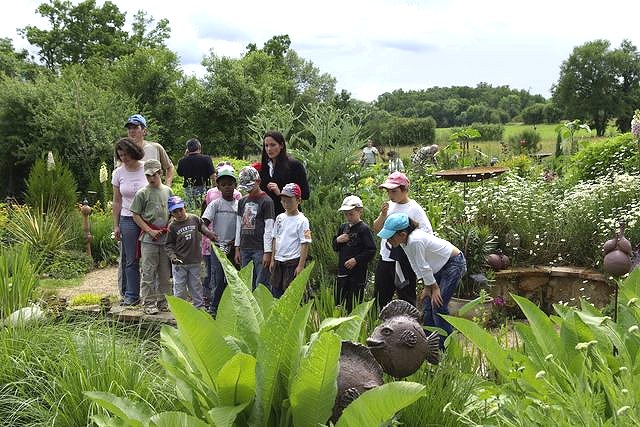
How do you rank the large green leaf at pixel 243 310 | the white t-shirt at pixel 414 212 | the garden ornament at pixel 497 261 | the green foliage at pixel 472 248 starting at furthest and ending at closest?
the green foliage at pixel 472 248 < the garden ornament at pixel 497 261 < the white t-shirt at pixel 414 212 < the large green leaf at pixel 243 310

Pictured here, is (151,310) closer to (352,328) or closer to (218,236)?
(218,236)

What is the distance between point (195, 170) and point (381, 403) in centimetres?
643

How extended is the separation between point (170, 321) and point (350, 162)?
2.99 meters

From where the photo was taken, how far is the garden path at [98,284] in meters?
7.74

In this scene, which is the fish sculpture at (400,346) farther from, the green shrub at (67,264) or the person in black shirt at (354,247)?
the green shrub at (67,264)

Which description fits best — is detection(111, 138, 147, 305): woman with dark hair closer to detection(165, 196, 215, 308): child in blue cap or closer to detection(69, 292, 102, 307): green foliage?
detection(165, 196, 215, 308): child in blue cap

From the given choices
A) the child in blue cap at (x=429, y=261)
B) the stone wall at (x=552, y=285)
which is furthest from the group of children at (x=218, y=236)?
the stone wall at (x=552, y=285)

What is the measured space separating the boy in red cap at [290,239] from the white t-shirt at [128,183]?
1.41 metres

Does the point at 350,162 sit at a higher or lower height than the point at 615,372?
higher

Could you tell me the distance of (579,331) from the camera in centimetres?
241

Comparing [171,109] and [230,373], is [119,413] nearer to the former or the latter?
[230,373]

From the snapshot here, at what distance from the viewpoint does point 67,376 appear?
3.04 meters

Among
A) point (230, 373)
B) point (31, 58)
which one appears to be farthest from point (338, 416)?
point (31, 58)

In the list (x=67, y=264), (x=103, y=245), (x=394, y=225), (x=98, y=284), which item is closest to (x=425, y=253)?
(x=394, y=225)
